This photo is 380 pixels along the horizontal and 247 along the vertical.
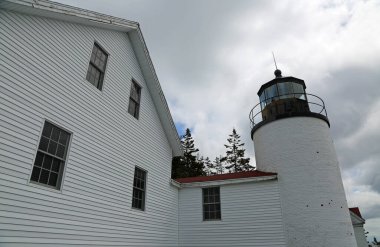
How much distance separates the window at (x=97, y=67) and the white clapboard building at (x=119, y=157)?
1.9 inches

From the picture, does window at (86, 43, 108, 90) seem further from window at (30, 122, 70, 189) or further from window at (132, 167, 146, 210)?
window at (132, 167, 146, 210)

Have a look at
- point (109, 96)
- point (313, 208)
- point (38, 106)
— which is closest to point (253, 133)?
point (313, 208)

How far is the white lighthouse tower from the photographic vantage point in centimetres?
1066

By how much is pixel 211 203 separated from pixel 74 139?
25.9ft

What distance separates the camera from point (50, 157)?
6371 mm

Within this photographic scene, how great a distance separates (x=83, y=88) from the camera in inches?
309

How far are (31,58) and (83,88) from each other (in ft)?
5.80

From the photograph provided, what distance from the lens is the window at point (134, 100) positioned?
1056cm

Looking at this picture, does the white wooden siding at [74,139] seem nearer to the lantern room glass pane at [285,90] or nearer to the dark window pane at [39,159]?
the dark window pane at [39,159]

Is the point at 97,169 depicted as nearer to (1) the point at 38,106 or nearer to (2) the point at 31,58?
(1) the point at 38,106

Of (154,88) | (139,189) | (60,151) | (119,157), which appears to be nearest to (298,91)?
(154,88)

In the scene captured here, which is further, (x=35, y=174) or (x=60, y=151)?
(x=60, y=151)

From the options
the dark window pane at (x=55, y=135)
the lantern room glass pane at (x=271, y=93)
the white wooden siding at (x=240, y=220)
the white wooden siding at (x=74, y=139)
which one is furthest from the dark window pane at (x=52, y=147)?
the lantern room glass pane at (x=271, y=93)

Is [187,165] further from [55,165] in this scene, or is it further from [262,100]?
[55,165]
